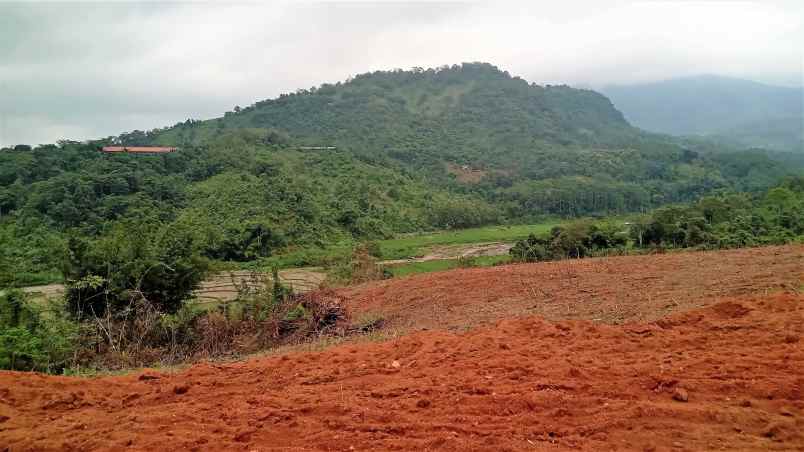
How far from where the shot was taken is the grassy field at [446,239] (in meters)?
34.6

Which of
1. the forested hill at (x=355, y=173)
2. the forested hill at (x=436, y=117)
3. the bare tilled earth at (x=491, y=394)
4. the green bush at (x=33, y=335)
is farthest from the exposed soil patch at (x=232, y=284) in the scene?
the forested hill at (x=436, y=117)

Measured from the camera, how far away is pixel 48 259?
2489 centimetres

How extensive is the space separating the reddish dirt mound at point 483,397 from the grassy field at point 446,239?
26332 millimetres

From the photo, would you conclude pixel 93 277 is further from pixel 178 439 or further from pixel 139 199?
pixel 139 199

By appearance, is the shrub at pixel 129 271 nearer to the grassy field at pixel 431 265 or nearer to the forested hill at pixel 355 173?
the forested hill at pixel 355 173

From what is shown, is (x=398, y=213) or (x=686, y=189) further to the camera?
(x=686, y=189)

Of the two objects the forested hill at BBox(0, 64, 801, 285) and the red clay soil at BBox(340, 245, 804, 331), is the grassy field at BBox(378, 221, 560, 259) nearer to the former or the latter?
the forested hill at BBox(0, 64, 801, 285)

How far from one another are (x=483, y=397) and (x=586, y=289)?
5847 mm

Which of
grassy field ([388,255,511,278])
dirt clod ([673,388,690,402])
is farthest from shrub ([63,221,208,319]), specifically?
grassy field ([388,255,511,278])

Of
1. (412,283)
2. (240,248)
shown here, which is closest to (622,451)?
(412,283)

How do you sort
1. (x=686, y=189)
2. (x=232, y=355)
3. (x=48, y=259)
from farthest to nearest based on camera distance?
(x=686, y=189) → (x=48, y=259) → (x=232, y=355)

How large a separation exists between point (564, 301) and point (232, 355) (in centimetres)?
572

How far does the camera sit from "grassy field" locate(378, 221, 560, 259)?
34.6 m

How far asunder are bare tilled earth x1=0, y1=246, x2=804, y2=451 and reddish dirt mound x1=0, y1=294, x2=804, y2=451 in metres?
0.02
